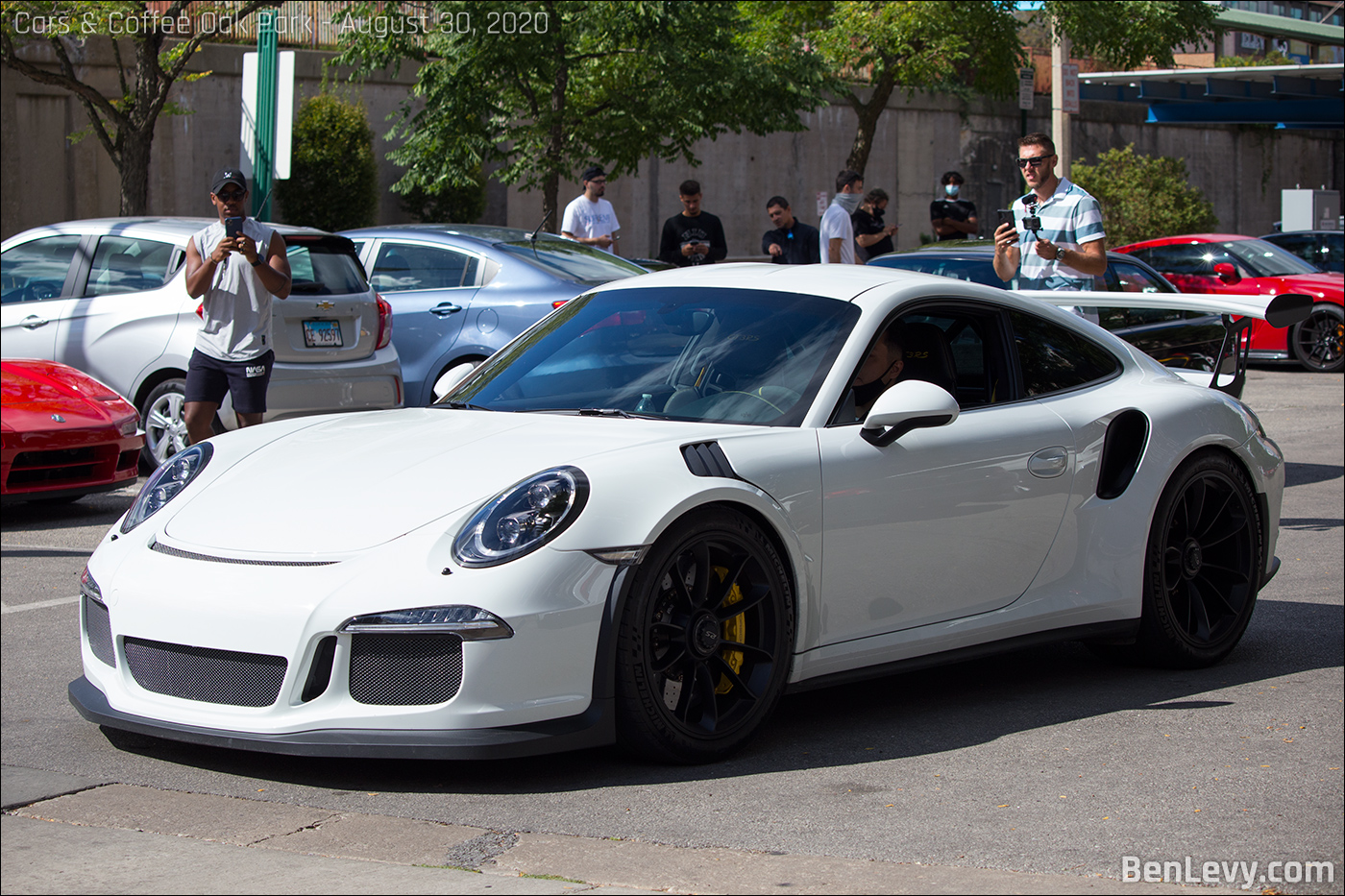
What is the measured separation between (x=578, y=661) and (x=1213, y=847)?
1581 mm

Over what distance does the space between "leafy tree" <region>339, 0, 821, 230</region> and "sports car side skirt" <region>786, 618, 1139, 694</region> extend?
14879 mm

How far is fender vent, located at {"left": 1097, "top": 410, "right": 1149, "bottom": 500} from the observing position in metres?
5.54

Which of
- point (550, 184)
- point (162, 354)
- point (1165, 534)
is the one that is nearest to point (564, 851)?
point (1165, 534)

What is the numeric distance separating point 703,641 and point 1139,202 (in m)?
27.6

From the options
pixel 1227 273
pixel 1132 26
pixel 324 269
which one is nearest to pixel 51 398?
pixel 324 269

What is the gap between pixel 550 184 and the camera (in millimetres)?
21141

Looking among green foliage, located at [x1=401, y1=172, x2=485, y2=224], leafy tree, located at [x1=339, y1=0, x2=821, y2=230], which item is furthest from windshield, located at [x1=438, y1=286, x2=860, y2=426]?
green foliage, located at [x1=401, y1=172, x2=485, y2=224]

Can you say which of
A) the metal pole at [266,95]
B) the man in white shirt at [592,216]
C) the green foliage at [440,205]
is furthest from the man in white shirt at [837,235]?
the green foliage at [440,205]

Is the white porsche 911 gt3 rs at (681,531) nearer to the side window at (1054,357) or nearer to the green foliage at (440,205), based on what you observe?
the side window at (1054,357)

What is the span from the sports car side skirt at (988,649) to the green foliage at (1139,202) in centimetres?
2546

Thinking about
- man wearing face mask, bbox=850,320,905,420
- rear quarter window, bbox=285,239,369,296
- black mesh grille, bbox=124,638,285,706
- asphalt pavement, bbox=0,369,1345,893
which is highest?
rear quarter window, bbox=285,239,369,296

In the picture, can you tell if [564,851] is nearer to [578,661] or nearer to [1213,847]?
[578,661]

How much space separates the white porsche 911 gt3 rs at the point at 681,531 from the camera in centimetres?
409

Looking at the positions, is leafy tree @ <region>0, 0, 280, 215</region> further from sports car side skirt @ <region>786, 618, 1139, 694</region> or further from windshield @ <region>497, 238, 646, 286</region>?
sports car side skirt @ <region>786, 618, 1139, 694</region>
